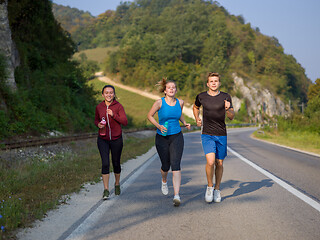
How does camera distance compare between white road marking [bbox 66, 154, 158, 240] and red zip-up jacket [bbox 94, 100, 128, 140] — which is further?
red zip-up jacket [bbox 94, 100, 128, 140]

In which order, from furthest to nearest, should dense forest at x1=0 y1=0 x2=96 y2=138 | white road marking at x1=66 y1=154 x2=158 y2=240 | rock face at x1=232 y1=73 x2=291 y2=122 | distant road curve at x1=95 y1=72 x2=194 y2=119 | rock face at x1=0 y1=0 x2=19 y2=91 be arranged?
1. rock face at x1=232 y1=73 x2=291 y2=122
2. distant road curve at x1=95 y1=72 x2=194 y2=119
3. rock face at x1=0 y1=0 x2=19 y2=91
4. dense forest at x1=0 y1=0 x2=96 y2=138
5. white road marking at x1=66 y1=154 x2=158 y2=240

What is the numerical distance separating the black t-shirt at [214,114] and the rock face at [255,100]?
264ft

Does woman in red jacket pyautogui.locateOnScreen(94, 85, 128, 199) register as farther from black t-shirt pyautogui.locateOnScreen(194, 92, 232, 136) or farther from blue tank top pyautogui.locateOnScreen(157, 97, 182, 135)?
black t-shirt pyautogui.locateOnScreen(194, 92, 232, 136)

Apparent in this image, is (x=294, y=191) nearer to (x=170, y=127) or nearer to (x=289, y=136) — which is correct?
(x=170, y=127)

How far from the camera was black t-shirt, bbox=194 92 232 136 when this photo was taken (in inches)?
232

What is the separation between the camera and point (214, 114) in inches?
233

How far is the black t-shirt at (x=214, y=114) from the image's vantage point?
5.90 metres

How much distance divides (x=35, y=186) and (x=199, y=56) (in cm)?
8950

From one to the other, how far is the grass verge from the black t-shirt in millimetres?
2776

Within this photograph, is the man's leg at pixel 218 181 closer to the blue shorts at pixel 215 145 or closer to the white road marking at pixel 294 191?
the blue shorts at pixel 215 145

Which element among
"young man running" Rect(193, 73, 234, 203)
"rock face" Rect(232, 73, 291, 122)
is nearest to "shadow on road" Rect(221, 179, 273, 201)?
"young man running" Rect(193, 73, 234, 203)

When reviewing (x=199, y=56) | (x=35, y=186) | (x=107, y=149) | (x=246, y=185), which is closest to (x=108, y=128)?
(x=107, y=149)

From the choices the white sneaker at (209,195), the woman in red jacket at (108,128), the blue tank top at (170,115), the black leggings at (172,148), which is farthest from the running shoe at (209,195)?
the woman in red jacket at (108,128)

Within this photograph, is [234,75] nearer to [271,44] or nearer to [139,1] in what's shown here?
[271,44]
